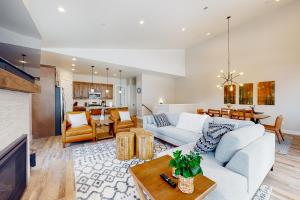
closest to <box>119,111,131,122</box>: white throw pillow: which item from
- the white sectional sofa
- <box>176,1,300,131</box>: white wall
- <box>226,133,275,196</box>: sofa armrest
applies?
the white sectional sofa

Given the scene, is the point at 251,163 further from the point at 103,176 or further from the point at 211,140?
the point at 103,176

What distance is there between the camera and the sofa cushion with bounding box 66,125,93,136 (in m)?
3.39

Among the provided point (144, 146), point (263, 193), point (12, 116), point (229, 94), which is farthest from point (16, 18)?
point (229, 94)

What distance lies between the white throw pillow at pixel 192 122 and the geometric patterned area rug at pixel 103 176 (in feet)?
2.46

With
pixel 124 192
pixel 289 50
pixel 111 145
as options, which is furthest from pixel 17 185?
pixel 289 50

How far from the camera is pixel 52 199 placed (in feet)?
5.55

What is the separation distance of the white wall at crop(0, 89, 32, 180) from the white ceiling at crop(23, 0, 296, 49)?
1653 mm

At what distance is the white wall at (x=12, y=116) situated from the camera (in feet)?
4.40

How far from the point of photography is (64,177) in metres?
2.17

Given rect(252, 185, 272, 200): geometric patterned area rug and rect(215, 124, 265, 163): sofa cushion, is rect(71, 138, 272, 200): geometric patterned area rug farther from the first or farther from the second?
rect(215, 124, 265, 163): sofa cushion

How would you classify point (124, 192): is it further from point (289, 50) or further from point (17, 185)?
point (289, 50)

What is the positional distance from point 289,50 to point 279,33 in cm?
72

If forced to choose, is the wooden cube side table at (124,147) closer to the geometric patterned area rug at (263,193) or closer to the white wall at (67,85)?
the geometric patterned area rug at (263,193)

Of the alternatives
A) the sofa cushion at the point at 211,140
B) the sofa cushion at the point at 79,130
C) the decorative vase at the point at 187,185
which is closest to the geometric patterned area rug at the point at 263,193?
the sofa cushion at the point at 211,140
